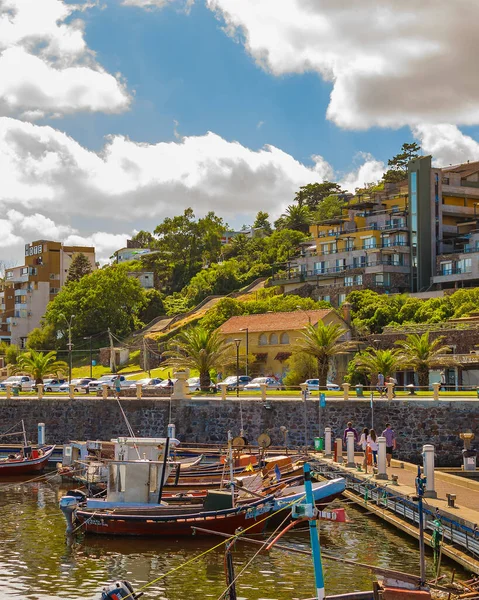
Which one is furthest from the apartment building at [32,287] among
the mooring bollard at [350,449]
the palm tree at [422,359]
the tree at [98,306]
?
the mooring bollard at [350,449]

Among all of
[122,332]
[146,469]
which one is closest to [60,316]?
[122,332]

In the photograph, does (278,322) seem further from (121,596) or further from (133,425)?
(121,596)

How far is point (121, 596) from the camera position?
56.6 ft

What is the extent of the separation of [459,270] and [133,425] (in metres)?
52.0

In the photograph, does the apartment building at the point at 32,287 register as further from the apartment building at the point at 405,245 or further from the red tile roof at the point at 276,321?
the red tile roof at the point at 276,321

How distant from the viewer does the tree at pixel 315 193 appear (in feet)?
487

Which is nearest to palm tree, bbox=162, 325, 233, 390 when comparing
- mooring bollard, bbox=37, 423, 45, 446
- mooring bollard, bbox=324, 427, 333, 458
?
mooring bollard, bbox=37, 423, 45, 446

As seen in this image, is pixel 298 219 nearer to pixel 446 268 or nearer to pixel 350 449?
pixel 446 268

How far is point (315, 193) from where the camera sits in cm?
14862

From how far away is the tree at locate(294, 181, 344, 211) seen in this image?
14838 cm

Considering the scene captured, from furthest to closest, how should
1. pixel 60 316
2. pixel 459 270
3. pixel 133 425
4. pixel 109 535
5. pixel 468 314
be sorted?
1. pixel 60 316
2. pixel 459 270
3. pixel 468 314
4. pixel 133 425
5. pixel 109 535

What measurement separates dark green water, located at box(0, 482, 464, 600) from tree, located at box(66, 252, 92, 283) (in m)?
92.9

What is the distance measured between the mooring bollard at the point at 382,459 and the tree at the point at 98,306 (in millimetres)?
73984

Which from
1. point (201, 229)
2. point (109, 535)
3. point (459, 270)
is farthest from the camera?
point (201, 229)
